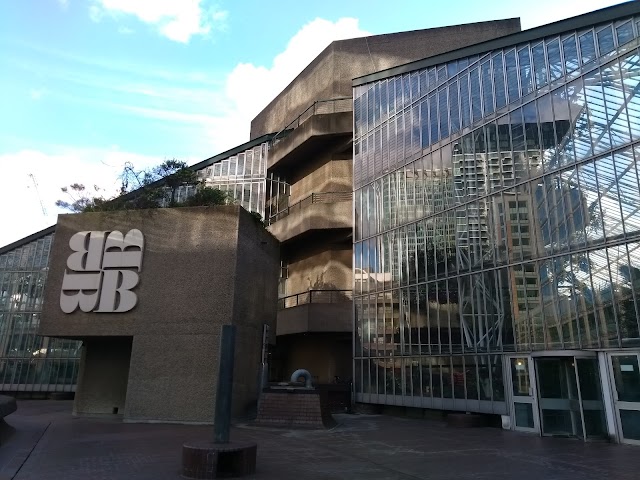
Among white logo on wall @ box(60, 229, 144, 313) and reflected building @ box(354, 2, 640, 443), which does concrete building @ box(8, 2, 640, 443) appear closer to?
reflected building @ box(354, 2, 640, 443)

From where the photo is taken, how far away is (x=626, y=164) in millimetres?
14430

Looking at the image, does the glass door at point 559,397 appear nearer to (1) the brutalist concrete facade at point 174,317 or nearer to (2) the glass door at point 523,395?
(2) the glass door at point 523,395

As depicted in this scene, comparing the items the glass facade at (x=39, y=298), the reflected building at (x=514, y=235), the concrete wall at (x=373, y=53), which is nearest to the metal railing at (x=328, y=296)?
the reflected building at (x=514, y=235)

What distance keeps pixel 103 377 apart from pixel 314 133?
17.7 meters

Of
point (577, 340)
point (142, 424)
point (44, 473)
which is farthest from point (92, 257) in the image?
point (577, 340)

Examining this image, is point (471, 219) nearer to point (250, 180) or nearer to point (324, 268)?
point (324, 268)

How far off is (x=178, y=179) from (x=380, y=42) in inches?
714

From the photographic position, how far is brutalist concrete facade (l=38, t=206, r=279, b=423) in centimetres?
1708

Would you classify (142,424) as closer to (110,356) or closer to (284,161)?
(110,356)

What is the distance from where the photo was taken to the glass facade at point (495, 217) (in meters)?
14.8

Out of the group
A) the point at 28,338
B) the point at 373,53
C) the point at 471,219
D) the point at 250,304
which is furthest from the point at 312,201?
the point at 28,338

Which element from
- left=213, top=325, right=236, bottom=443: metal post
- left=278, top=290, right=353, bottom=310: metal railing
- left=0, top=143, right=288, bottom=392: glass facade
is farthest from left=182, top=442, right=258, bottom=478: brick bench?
left=0, top=143, right=288, bottom=392: glass facade

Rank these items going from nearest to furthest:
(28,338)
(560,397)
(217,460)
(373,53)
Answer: (217,460) → (560,397) → (373,53) → (28,338)

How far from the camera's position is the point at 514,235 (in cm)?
1767
